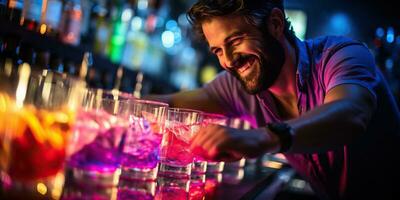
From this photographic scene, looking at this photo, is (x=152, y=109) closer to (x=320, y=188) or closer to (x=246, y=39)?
→ (x=246, y=39)

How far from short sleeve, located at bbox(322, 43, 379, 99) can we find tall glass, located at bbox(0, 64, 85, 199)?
0.74m

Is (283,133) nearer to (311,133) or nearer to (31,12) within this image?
(311,133)

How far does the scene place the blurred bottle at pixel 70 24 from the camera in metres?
1.97

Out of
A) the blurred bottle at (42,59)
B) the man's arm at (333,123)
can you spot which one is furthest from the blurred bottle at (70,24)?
the man's arm at (333,123)

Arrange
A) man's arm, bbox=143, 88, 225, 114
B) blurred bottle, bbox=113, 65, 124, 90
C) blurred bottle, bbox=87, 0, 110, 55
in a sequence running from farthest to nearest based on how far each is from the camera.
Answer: blurred bottle, bbox=113, 65, 124, 90, blurred bottle, bbox=87, 0, 110, 55, man's arm, bbox=143, 88, 225, 114

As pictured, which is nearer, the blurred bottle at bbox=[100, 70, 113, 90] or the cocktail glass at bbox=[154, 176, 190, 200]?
the cocktail glass at bbox=[154, 176, 190, 200]

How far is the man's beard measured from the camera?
1.60 m

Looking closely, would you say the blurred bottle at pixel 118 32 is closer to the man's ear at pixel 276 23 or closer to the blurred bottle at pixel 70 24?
the blurred bottle at pixel 70 24

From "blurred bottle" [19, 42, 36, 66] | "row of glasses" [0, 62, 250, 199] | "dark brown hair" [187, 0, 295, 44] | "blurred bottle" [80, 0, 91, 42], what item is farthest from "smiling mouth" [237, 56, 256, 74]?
"blurred bottle" [80, 0, 91, 42]

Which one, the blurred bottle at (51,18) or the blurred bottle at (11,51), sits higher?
the blurred bottle at (51,18)

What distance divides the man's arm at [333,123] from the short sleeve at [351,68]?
0.08m

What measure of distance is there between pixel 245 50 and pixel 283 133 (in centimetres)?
61

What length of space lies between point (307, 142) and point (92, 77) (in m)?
1.34

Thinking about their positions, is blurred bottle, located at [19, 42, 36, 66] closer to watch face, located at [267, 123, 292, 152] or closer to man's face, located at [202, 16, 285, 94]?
man's face, located at [202, 16, 285, 94]
